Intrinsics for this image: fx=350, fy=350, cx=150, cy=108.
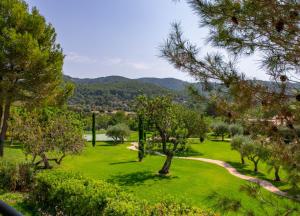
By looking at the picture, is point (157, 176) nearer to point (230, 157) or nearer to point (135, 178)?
point (135, 178)

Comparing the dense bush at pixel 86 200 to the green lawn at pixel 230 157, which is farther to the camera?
the green lawn at pixel 230 157

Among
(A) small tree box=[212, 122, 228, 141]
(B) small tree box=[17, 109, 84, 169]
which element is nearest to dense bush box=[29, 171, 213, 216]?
(B) small tree box=[17, 109, 84, 169]

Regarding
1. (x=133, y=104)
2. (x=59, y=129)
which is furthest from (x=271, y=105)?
(x=133, y=104)

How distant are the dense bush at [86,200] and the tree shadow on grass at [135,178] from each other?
22.0 feet

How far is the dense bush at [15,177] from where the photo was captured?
13.3 metres

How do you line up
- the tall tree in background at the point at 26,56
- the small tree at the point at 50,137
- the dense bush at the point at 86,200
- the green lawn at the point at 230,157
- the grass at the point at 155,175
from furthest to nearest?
the green lawn at the point at 230,157 < the tall tree in background at the point at 26,56 < the small tree at the point at 50,137 < the grass at the point at 155,175 < the dense bush at the point at 86,200

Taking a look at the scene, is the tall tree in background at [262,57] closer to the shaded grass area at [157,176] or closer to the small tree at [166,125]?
the shaded grass area at [157,176]

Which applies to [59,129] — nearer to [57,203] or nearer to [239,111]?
[57,203]

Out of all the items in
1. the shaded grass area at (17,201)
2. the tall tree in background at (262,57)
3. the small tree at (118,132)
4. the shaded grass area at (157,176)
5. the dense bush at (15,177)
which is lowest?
the shaded grass area at (157,176)

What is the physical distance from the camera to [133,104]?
2161 centimetres

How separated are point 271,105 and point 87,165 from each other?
19.6 meters

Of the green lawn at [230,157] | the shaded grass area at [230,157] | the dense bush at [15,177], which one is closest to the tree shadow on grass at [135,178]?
the shaded grass area at [230,157]

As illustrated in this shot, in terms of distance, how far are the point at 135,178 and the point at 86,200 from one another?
10.7 m

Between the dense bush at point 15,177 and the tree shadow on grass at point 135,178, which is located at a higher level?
the dense bush at point 15,177
